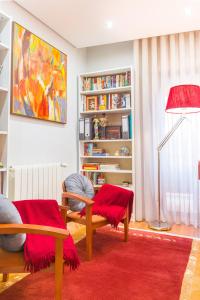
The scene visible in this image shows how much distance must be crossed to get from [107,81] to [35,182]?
6.36 feet

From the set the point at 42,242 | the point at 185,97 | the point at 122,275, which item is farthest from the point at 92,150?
the point at 42,242

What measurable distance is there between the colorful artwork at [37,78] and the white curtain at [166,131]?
3.59 feet

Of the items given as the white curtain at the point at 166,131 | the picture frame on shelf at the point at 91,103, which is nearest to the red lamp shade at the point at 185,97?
the white curtain at the point at 166,131

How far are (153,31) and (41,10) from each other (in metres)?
1.44

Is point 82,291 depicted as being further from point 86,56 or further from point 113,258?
point 86,56

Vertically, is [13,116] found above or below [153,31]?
below

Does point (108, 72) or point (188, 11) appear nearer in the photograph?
point (188, 11)

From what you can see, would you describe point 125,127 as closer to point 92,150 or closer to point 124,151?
point 124,151

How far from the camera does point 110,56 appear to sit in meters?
4.01

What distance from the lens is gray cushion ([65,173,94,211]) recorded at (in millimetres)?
2646

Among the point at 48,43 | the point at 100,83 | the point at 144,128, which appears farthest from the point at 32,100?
the point at 144,128

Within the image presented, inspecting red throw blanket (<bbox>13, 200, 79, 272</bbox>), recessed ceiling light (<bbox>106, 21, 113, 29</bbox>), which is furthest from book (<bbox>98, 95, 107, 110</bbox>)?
red throw blanket (<bbox>13, 200, 79, 272</bbox>)

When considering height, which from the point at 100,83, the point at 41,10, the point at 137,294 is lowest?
the point at 137,294

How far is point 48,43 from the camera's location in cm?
322
